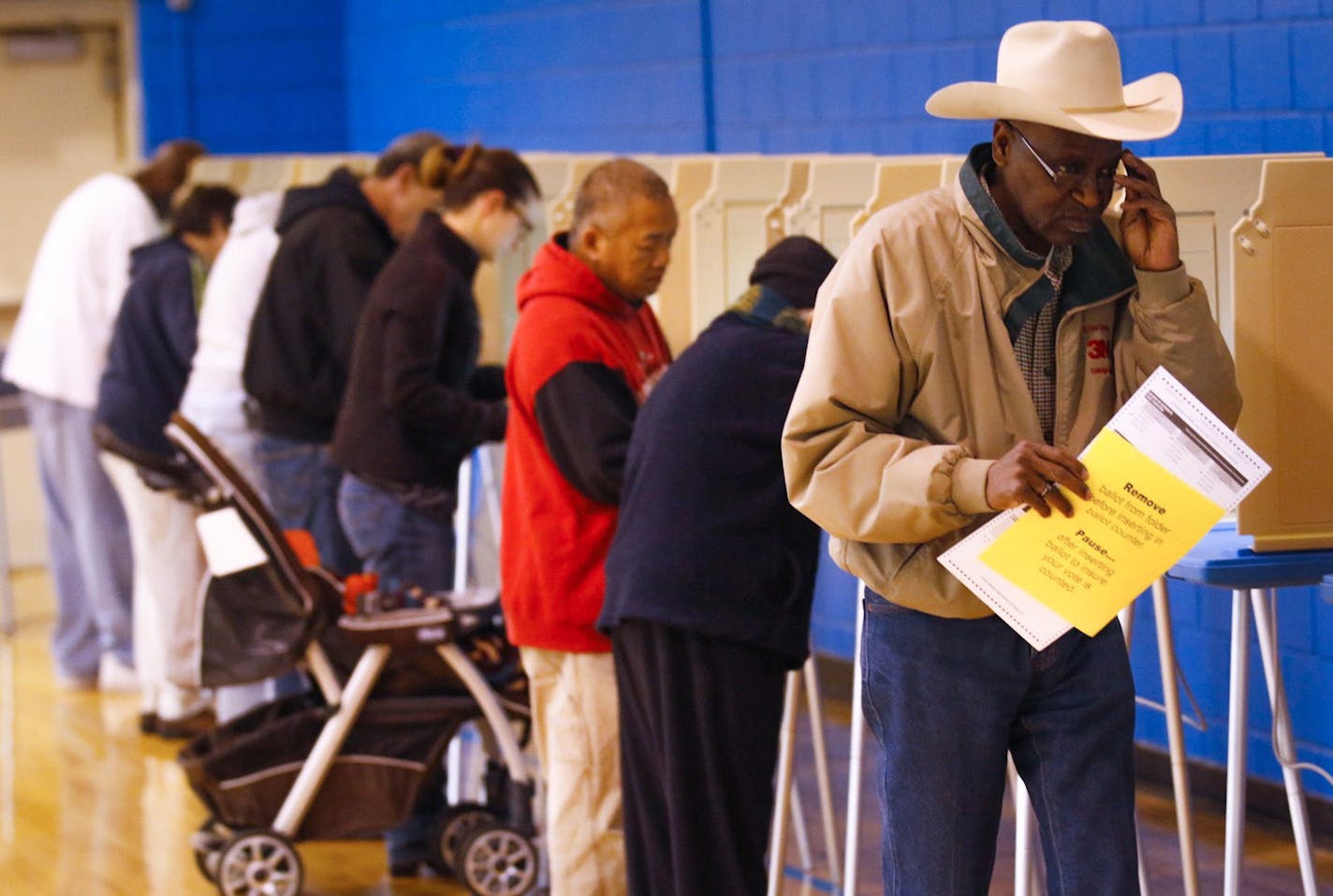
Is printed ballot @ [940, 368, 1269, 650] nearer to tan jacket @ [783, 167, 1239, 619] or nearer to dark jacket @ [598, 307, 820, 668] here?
tan jacket @ [783, 167, 1239, 619]

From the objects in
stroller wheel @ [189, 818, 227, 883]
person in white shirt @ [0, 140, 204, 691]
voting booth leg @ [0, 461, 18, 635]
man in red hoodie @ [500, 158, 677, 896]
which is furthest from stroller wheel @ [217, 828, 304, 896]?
voting booth leg @ [0, 461, 18, 635]

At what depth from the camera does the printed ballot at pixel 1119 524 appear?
6.61 ft

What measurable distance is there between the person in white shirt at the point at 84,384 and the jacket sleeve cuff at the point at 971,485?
418cm

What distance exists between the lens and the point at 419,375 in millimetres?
3949

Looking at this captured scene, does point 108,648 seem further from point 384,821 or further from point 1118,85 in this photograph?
point 1118,85

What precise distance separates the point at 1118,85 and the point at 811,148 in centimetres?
324

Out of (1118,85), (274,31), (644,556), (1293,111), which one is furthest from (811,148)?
(274,31)

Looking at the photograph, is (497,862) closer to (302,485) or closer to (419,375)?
(419,375)

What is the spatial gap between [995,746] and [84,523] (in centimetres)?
455

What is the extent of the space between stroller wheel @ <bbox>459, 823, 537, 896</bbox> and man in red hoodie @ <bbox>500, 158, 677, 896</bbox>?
507 mm

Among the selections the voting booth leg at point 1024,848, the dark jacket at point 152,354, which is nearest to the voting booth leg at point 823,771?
the voting booth leg at point 1024,848

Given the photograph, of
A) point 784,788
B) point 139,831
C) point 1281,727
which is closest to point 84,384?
point 139,831

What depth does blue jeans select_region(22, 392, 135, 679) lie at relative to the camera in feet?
19.7

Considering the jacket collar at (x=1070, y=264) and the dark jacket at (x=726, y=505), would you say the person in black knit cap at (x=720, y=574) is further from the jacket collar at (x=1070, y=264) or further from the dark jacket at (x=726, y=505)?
the jacket collar at (x=1070, y=264)
